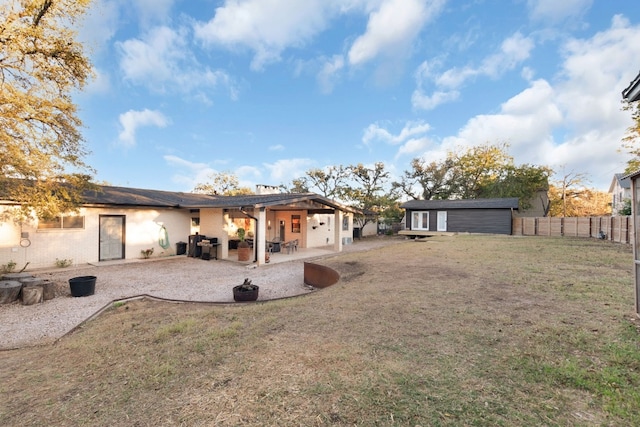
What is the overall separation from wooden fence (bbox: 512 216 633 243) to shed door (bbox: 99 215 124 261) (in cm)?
2195

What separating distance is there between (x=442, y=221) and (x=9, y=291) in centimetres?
2421

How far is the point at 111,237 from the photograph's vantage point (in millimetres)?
11531

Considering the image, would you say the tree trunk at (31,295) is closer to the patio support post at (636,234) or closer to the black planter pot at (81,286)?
the black planter pot at (81,286)

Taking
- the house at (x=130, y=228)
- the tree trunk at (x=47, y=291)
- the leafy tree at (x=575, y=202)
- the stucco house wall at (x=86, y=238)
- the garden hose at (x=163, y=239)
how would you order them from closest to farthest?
the tree trunk at (x=47, y=291), the stucco house wall at (x=86, y=238), the house at (x=130, y=228), the garden hose at (x=163, y=239), the leafy tree at (x=575, y=202)

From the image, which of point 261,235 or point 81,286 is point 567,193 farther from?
point 81,286

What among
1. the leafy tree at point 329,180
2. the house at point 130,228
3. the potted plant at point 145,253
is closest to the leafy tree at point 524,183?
the leafy tree at point 329,180

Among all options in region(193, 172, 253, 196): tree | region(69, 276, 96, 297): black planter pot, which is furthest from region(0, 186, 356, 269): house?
region(193, 172, 253, 196): tree

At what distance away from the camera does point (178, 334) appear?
13.1 ft

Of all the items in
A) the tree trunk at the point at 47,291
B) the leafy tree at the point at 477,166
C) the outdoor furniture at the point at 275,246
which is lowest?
the tree trunk at the point at 47,291

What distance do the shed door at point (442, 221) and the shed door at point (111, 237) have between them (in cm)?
2160

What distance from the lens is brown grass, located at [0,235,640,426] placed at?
209 centimetres

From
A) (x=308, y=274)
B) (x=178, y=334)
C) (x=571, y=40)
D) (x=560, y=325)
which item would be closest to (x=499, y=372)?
(x=560, y=325)

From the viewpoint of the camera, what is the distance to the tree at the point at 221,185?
32.9 m

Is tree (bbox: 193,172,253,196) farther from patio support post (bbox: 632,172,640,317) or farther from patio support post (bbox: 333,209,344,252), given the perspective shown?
patio support post (bbox: 632,172,640,317)
